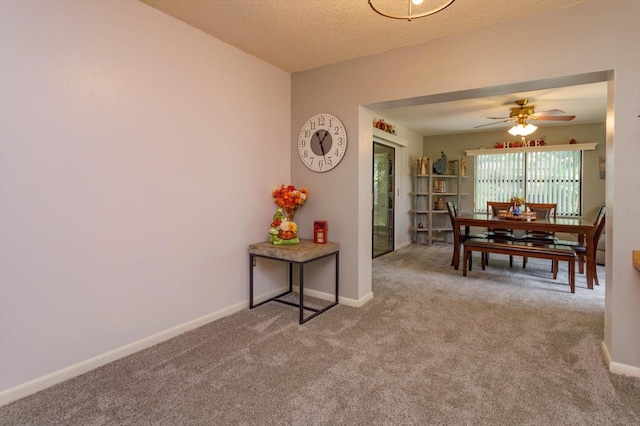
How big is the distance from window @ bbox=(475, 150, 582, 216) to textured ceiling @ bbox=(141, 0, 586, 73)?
480cm

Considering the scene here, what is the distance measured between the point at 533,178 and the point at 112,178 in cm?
683

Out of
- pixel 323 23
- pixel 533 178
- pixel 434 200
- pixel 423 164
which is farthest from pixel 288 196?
pixel 533 178

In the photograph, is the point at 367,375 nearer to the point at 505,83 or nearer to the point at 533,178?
the point at 505,83

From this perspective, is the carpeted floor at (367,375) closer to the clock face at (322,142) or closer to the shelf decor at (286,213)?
the shelf decor at (286,213)

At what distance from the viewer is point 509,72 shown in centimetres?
232

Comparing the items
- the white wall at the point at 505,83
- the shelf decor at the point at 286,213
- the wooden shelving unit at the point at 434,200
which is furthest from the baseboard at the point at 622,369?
the wooden shelving unit at the point at 434,200

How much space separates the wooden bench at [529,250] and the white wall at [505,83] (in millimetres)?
1561

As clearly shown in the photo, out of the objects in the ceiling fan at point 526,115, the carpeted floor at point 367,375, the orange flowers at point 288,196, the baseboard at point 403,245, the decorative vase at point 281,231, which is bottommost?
the carpeted floor at point 367,375

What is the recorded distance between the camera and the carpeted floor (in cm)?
158

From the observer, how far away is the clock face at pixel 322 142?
3098 mm

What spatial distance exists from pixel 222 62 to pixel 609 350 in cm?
342

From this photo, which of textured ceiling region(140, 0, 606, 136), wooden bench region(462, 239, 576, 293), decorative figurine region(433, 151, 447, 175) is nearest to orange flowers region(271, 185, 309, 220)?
textured ceiling region(140, 0, 606, 136)

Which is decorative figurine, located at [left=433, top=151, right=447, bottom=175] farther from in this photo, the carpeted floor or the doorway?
the carpeted floor

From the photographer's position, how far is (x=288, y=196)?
124 inches
